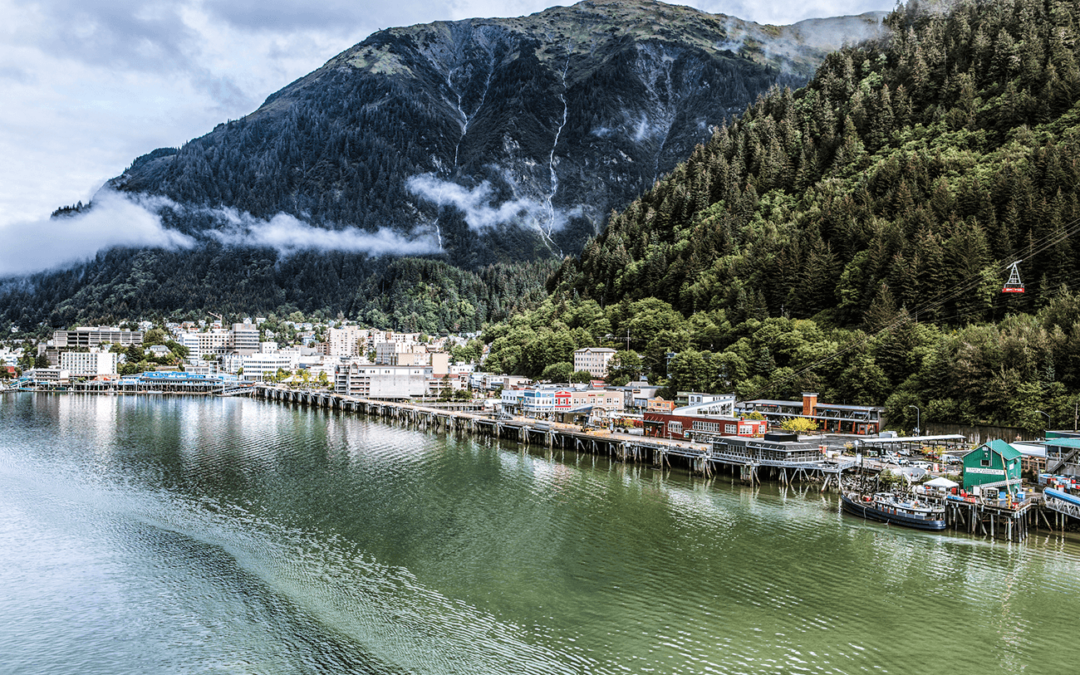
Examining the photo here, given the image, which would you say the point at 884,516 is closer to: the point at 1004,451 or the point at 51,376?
the point at 1004,451

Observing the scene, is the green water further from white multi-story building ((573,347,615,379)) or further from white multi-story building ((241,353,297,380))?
white multi-story building ((241,353,297,380))

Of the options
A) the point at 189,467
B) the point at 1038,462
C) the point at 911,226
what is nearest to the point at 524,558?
the point at 1038,462

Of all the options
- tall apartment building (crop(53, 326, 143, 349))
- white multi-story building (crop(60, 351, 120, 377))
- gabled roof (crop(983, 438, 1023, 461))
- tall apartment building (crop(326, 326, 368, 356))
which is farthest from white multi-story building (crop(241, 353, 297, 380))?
gabled roof (crop(983, 438, 1023, 461))

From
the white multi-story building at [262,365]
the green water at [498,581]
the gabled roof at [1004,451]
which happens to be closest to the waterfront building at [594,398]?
the green water at [498,581]

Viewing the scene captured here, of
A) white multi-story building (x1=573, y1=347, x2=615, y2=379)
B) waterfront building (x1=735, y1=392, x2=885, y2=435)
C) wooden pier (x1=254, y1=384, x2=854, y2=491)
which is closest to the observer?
wooden pier (x1=254, y1=384, x2=854, y2=491)

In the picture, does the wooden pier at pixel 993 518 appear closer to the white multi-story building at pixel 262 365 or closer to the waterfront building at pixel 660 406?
the waterfront building at pixel 660 406

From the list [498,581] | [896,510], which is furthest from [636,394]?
[498,581]
